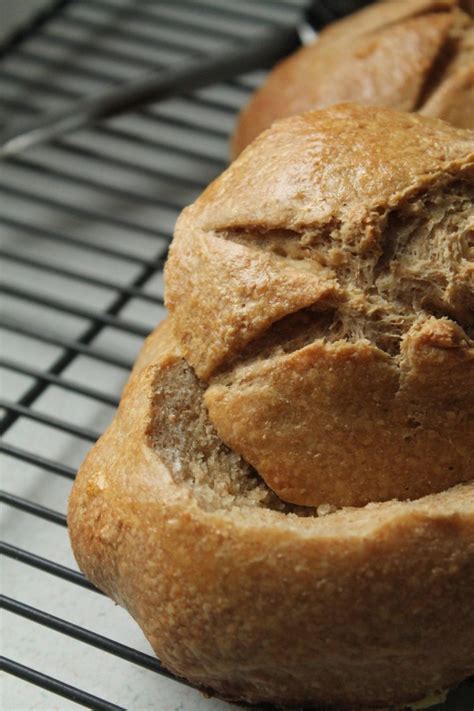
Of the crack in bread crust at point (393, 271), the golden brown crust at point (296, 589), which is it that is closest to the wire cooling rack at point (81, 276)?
the golden brown crust at point (296, 589)

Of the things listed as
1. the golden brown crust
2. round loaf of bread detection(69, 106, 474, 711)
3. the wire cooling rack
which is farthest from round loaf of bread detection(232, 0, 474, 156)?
the golden brown crust

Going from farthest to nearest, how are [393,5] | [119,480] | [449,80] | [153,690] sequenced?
1. [393,5]
2. [449,80]
3. [153,690]
4. [119,480]

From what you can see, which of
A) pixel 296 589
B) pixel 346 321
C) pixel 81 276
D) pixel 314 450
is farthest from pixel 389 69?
pixel 296 589

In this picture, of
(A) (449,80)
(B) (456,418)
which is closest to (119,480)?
(B) (456,418)

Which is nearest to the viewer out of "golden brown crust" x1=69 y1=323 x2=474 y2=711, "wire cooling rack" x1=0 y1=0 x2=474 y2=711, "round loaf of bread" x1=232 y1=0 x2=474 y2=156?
"golden brown crust" x1=69 y1=323 x2=474 y2=711

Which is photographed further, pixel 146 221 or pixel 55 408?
pixel 146 221

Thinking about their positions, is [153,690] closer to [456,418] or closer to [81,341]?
[456,418]

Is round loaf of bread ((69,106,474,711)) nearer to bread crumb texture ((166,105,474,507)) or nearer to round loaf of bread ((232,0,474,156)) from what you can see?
bread crumb texture ((166,105,474,507))

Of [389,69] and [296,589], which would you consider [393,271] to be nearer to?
[296,589]
